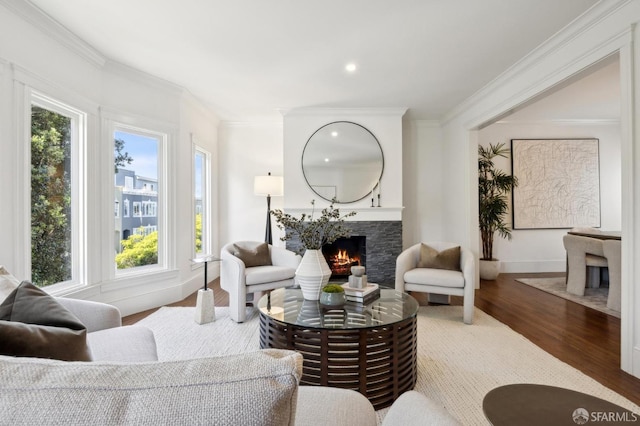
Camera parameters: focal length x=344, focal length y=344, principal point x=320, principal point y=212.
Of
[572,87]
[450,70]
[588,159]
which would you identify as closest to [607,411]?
[450,70]

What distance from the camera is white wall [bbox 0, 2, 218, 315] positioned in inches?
97.3

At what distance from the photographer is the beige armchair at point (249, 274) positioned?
3.41 m

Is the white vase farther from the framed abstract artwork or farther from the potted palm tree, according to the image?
the framed abstract artwork

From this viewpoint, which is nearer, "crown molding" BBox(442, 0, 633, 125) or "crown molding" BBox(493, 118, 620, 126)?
"crown molding" BBox(442, 0, 633, 125)

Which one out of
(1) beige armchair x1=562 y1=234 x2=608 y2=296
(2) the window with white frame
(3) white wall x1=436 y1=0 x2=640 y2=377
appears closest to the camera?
(3) white wall x1=436 y1=0 x2=640 y2=377

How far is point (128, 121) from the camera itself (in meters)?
3.67

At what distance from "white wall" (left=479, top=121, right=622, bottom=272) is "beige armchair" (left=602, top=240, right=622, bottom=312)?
2.10 meters

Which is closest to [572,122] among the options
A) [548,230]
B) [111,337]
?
[548,230]

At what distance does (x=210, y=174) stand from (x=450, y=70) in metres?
3.72

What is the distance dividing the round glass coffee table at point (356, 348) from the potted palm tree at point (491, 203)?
370 cm

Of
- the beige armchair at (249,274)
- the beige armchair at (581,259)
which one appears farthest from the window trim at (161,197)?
the beige armchair at (581,259)

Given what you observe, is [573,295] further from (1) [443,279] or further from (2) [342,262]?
(2) [342,262]

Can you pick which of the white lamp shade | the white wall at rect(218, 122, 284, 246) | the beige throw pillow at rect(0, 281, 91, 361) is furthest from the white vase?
the white wall at rect(218, 122, 284, 246)

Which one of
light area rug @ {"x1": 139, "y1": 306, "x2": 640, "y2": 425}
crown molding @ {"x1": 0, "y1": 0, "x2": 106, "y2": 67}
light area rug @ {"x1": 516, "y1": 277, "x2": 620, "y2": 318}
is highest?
crown molding @ {"x1": 0, "y1": 0, "x2": 106, "y2": 67}
